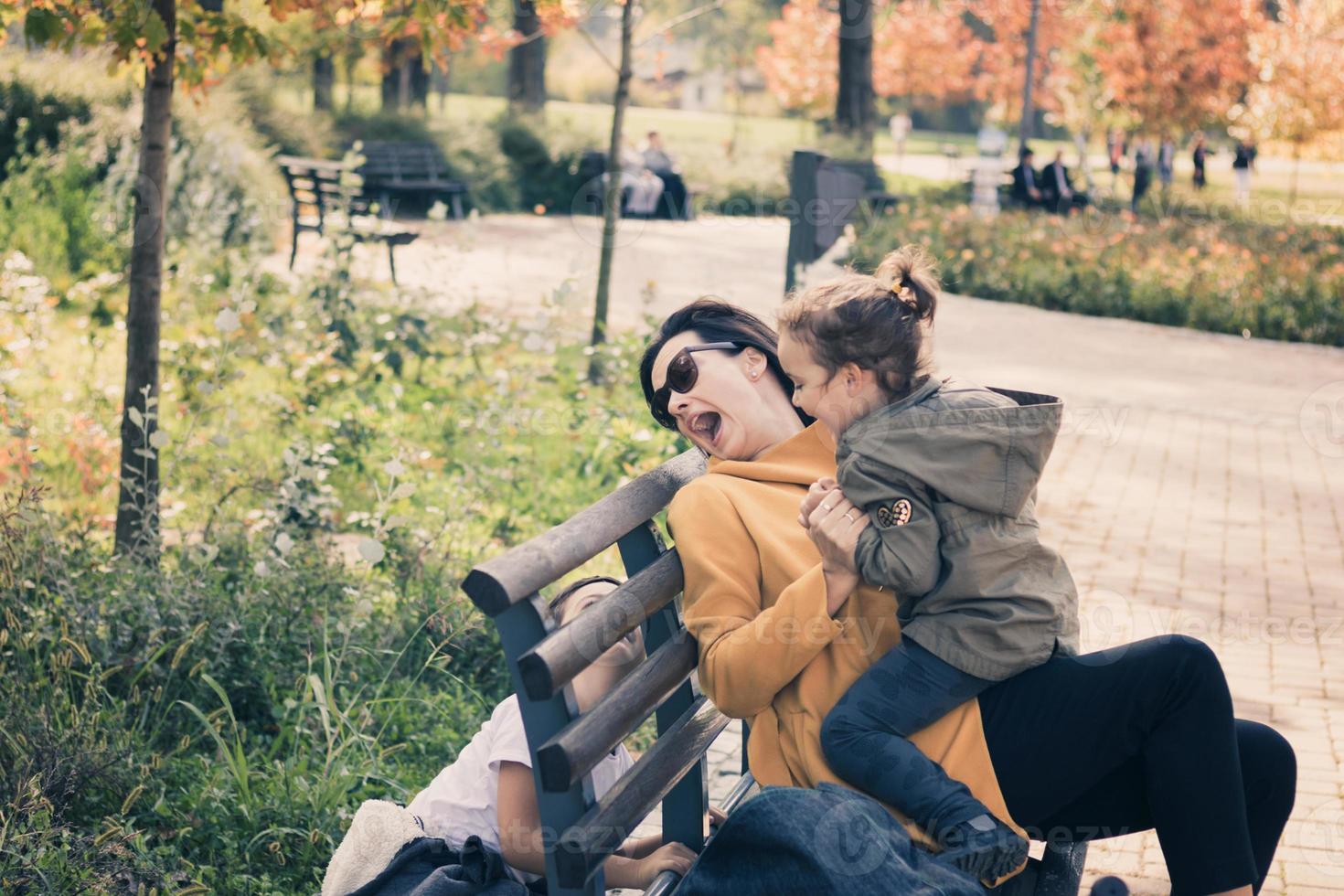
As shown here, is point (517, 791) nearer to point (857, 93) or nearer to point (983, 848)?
point (983, 848)

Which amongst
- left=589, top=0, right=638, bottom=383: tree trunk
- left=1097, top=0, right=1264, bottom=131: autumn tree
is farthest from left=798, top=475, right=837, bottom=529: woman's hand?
left=1097, top=0, right=1264, bottom=131: autumn tree

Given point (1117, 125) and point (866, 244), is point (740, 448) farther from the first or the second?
point (1117, 125)

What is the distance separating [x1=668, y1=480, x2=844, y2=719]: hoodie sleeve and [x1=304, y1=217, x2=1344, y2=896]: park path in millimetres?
1666

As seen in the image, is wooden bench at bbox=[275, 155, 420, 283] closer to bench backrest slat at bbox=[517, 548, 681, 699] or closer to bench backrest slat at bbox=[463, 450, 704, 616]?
bench backrest slat at bbox=[463, 450, 704, 616]

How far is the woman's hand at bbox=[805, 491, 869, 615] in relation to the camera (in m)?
2.26

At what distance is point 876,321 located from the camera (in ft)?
7.96

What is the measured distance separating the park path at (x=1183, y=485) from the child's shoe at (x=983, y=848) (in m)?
1.40

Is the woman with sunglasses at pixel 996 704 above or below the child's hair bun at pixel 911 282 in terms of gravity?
below

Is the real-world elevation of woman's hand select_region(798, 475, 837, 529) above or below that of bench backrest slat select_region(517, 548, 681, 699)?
above

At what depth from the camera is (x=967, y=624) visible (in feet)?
7.74

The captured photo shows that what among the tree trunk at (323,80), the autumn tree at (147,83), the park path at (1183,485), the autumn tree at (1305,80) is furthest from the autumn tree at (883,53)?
the autumn tree at (147,83)

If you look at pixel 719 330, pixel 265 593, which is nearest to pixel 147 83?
pixel 265 593

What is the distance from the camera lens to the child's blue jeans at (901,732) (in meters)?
2.30

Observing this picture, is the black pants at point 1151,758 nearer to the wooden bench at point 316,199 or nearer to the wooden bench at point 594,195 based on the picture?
the wooden bench at point 316,199
